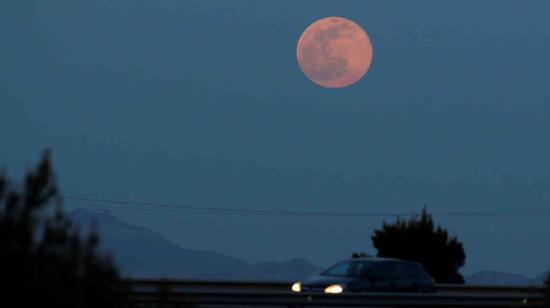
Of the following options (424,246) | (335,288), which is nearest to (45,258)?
(335,288)

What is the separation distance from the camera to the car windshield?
1240 inches

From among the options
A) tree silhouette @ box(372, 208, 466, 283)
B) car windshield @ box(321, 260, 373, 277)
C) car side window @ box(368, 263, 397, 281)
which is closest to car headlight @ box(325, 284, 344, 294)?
car windshield @ box(321, 260, 373, 277)

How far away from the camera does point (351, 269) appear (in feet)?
104

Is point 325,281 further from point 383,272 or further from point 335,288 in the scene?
point 383,272

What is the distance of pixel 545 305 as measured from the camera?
62.3ft

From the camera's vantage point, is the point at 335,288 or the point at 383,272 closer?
the point at 335,288

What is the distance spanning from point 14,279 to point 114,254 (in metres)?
1.86

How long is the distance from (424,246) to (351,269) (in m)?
35.0

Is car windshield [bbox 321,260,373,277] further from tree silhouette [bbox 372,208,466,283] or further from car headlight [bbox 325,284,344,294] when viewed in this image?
tree silhouette [bbox 372,208,466,283]

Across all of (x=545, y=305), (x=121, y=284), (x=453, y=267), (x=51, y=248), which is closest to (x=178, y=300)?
(x=121, y=284)

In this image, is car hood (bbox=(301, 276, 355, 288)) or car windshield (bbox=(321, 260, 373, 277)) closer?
car hood (bbox=(301, 276, 355, 288))

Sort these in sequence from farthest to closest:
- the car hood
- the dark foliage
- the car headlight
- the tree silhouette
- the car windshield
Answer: the tree silhouette < the car windshield < the car hood < the car headlight < the dark foliage

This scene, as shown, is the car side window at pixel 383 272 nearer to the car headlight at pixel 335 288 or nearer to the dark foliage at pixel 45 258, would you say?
the car headlight at pixel 335 288

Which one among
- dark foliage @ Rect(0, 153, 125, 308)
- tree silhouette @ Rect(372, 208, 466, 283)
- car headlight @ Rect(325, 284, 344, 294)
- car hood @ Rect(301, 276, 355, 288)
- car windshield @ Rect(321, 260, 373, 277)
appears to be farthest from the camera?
tree silhouette @ Rect(372, 208, 466, 283)
